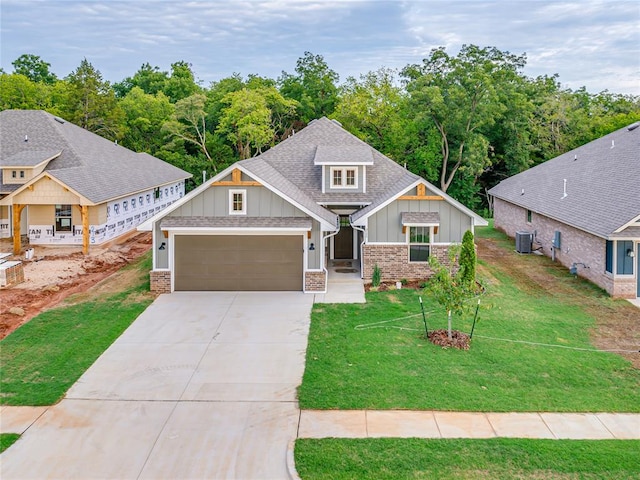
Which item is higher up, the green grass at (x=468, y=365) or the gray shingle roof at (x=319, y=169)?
the gray shingle roof at (x=319, y=169)

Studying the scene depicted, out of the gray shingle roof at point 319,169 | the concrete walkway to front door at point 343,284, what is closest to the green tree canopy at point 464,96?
the gray shingle roof at point 319,169

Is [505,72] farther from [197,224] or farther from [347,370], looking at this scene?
[347,370]

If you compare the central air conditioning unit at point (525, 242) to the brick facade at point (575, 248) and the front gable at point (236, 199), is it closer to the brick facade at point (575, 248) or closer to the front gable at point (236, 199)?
the brick facade at point (575, 248)

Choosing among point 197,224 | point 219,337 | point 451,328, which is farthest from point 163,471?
point 197,224

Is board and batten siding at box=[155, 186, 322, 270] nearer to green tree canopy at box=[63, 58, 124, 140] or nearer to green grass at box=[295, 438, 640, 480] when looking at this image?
green grass at box=[295, 438, 640, 480]

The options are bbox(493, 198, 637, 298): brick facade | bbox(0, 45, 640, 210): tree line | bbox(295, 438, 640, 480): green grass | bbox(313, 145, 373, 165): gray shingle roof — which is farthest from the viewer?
bbox(0, 45, 640, 210): tree line

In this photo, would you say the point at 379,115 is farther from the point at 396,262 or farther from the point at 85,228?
the point at 85,228

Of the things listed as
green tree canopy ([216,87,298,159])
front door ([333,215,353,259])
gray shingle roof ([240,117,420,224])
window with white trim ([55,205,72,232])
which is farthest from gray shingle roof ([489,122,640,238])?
window with white trim ([55,205,72,232])
